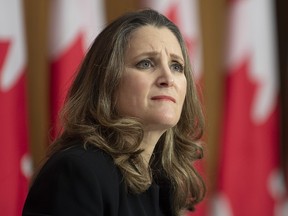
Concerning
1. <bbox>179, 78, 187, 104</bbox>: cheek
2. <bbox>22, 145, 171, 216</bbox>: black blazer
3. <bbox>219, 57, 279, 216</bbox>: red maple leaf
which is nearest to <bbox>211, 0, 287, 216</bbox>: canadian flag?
<bbox>219, 57, 279, 216</bbox>: red maple leaf

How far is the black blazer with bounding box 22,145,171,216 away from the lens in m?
1.09

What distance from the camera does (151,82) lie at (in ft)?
4.18

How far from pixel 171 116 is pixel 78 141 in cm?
20

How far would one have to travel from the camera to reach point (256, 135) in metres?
2.00

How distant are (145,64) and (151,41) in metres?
0.05

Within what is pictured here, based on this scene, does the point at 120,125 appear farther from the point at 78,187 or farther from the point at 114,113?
the point at 78,187

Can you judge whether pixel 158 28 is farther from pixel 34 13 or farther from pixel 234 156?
pixel 234 156

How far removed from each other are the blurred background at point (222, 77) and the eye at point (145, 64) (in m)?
0.46

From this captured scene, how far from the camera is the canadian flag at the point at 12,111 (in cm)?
160

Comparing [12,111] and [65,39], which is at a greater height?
[65,39]

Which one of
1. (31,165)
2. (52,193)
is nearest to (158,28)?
(52,193)

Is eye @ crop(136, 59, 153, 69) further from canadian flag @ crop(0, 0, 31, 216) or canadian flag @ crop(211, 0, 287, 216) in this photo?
canadian flag @ crop(211, 0, 287, 216)

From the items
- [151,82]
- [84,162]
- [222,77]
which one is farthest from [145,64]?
[222,77]

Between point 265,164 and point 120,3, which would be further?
point 265,164
